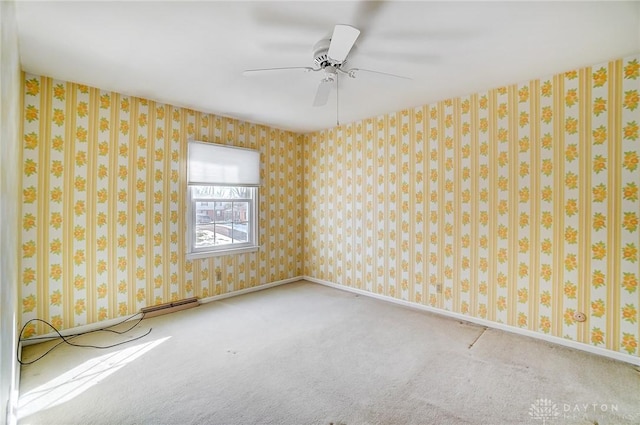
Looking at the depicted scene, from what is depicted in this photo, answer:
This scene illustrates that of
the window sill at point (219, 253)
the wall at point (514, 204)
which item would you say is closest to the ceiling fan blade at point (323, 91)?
the wall at point (514, 204)

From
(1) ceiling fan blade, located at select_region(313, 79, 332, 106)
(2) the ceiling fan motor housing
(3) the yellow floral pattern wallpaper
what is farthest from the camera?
(3) the yellow floral pattern wallpaper

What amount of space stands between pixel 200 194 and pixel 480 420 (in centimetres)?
362

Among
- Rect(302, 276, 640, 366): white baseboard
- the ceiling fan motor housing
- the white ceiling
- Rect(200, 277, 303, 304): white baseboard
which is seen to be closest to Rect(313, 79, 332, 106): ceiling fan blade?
the ceiling fan motor housing

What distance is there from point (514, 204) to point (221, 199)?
3516 millimetres

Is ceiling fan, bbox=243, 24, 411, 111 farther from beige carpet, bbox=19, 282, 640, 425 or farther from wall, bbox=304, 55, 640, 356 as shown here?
beige carpet, bbox=19, 282, 640, 425

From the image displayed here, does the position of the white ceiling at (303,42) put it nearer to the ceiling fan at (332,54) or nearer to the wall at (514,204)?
the ceiling fan at (332,54)

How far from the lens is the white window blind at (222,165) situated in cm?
371

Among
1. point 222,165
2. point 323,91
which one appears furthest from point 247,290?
point 323,91

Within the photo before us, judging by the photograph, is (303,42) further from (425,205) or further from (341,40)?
(425,205)

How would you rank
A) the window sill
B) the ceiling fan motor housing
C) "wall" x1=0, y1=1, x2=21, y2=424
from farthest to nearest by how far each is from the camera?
the window sill → the ceiling fan motor housing → "wall" x1=0, y1=1, x2=21, y2=424

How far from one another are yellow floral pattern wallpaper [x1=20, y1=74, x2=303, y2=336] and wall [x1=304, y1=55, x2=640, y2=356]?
2.19 m

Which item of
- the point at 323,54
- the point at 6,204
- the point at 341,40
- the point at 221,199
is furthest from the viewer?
the point at 221,199

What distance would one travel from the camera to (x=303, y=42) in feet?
7.15

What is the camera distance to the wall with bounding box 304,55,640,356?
242cm
